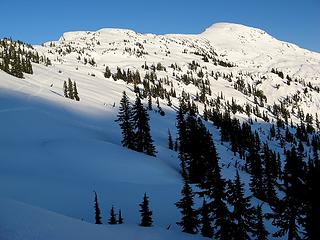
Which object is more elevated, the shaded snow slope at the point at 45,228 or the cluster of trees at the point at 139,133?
the cluster of trees at the point at 139,133

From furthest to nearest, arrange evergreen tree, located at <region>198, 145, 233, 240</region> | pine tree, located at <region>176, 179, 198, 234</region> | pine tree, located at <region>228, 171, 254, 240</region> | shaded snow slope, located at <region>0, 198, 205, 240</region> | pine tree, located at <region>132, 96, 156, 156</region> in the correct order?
pine tree, located at <region>132, 96, 156, 156</region>
pine tree, located at <region>176, 179, 198, 234</region>
evergreen tree, located at <region>198, 145, 233, 240</region>
pine tree, located at <region>228, 171, 254, 240</region>
shaded snow slope, located at <region>0, 198, 205, 240</region>

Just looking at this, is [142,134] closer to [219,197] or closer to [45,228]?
[219,197]

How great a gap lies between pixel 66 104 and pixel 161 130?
34838mm

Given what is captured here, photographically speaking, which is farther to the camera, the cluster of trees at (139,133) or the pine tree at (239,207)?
the cluster of trees at (139,133)

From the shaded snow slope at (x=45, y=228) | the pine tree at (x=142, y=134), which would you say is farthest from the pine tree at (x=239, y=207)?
the pine tree at (x=142, y=134)

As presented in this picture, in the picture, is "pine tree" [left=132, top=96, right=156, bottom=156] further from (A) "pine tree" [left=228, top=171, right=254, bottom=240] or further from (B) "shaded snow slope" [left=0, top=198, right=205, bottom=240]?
(B) "shaded snow slope" [left=0, top=198, right=205, bottom=240]

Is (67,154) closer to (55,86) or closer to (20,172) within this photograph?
(20,172)

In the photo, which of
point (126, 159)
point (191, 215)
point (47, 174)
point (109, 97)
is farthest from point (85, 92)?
point (191, 215)

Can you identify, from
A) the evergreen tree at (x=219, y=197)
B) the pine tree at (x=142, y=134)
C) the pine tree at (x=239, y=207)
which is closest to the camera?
the pine tree at (x=239, y=207)

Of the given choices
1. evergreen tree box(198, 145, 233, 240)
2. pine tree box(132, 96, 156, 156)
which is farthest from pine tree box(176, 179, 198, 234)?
pine tree box(132, 96, 156, 156)

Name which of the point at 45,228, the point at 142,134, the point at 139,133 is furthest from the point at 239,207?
the point at 139,133

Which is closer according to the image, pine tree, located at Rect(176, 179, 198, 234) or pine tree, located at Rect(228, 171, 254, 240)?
pine tree, located at Rect(228, 171, 254, 240)

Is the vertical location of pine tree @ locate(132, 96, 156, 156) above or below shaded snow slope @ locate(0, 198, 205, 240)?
above

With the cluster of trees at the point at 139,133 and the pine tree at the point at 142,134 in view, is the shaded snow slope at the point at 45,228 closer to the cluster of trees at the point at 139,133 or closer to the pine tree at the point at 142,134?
the pine tree at the point at 142,134
